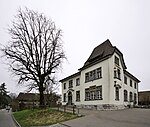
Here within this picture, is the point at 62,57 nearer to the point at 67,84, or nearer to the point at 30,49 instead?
the point at 30,49

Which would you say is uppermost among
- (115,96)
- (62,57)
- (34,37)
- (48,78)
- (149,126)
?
(34,37)

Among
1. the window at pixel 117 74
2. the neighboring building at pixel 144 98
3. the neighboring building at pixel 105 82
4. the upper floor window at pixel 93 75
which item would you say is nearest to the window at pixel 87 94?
the neighboring building at pixel 105 82

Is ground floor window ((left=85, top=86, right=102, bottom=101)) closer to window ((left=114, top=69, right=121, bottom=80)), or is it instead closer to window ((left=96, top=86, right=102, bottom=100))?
window ((left=96, top=86, right=102, bottom=100))

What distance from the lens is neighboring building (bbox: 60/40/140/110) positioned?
34781 mm

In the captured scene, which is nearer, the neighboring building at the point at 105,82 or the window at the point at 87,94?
the neighboring building at the point at 105,82

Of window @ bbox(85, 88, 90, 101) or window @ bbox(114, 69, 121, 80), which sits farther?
window @ bbox(85, 88, 90, 101)

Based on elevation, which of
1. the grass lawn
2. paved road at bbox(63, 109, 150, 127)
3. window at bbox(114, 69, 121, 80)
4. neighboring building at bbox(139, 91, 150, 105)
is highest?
window at bbox(114, 69, 121, 80)

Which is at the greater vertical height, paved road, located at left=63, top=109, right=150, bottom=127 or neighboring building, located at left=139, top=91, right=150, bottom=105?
neighboring building, located at left=139, top=91, right=150, bottom=105

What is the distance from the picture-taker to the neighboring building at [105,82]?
34.8 metres

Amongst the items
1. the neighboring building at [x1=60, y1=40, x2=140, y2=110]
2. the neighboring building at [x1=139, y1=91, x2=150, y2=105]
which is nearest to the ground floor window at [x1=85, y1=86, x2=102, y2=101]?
the neighboring building at [x1=60, y1=40, x2=140, y2=110]

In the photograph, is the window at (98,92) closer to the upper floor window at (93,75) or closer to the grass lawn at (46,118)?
the upper floor window at (93,75)

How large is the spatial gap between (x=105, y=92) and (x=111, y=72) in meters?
3.12

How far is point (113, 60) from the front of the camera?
35.5 m

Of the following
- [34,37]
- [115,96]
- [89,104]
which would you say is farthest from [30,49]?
[115,96]
